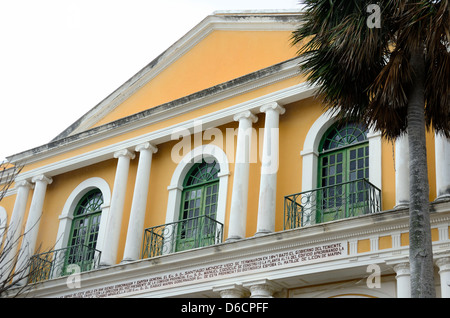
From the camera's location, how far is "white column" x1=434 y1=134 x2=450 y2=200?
41.4 feet

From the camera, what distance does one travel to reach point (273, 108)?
15.9 m

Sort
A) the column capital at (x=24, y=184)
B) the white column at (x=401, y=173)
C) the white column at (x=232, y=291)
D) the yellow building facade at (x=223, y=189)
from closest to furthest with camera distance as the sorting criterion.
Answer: the white column at (x=401, y=173), the yellow building facade at (x=223, y=189), the white column at (x=232, y=291), the column capital at (x=24, y=184)

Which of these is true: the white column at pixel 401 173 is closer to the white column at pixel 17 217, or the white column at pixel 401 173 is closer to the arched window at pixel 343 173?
the arched window at pixel 343 173

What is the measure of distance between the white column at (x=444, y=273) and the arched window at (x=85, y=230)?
A: 873 cm

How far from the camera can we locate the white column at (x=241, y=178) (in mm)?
15247

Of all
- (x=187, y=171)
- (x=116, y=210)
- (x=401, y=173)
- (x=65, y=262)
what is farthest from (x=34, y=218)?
(x=401, y=173)

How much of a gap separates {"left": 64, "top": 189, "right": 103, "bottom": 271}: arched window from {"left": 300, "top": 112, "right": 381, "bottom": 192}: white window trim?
5.78 metres

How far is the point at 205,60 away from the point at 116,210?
438 cm

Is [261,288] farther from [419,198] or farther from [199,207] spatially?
[419,198]

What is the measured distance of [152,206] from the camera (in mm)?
17844

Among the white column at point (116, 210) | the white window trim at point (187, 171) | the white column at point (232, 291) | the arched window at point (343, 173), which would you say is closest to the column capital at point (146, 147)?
the white column at point (116, 210)

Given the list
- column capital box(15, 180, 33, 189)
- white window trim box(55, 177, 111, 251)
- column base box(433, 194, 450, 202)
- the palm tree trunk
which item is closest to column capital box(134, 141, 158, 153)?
white window trim box(55, 177, 111, 251)
